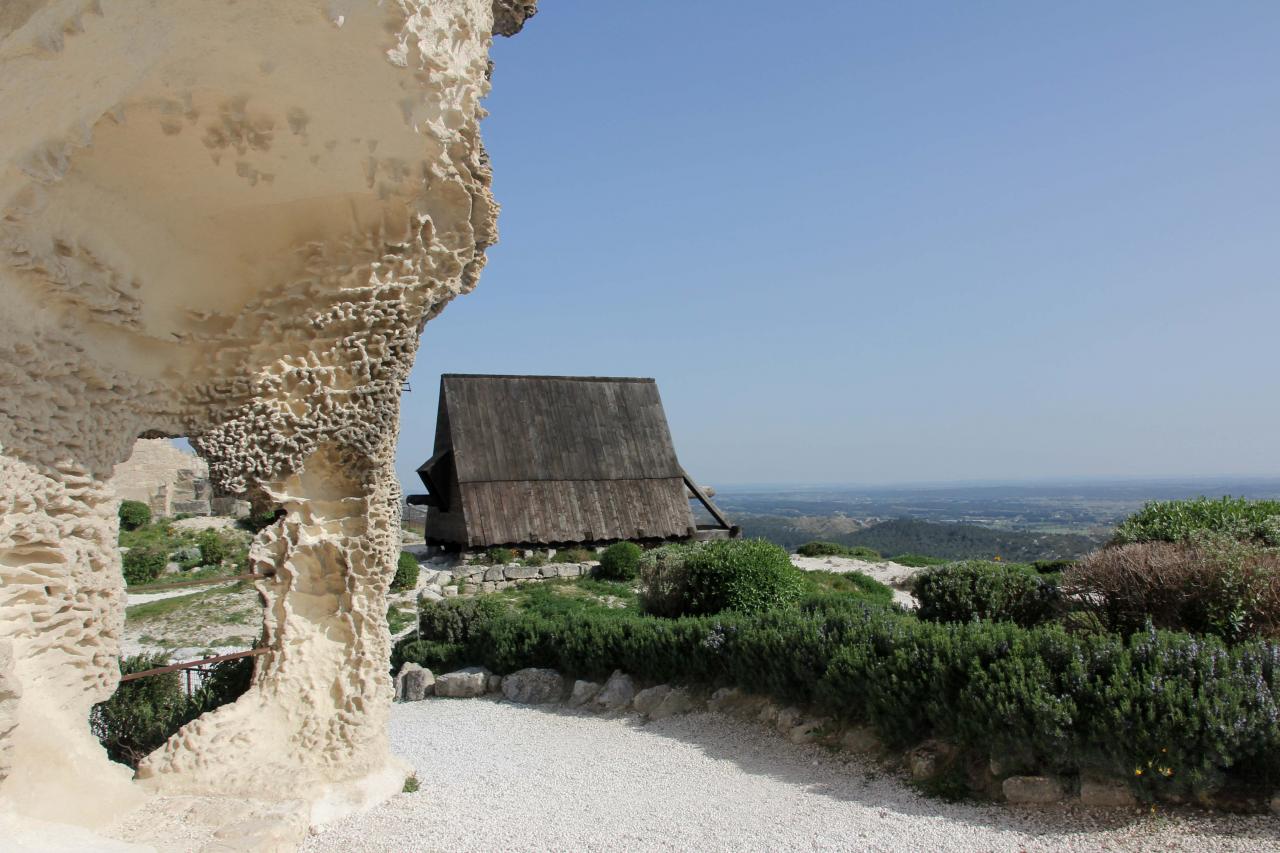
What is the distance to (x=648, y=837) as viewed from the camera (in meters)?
5.70

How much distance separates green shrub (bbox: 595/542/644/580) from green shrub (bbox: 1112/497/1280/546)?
34.4 feet

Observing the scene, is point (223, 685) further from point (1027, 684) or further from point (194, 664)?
point (1027, 684)

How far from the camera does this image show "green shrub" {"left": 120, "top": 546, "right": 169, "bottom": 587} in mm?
17984

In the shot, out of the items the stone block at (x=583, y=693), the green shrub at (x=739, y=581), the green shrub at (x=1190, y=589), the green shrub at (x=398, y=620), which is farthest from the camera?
the green shrub at (x=398, y=620)

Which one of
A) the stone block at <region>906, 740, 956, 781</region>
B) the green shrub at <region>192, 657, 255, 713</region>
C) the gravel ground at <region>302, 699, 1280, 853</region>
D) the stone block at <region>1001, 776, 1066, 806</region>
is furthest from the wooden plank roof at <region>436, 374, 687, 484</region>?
the stone block at <region>1001, 776, 1066, 806</region>

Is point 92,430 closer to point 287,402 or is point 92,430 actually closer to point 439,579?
point 287,402

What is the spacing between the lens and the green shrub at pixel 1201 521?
10.6 metres

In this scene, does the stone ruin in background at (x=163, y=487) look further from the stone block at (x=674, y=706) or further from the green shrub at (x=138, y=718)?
the green shrub at (x=138, y=718)

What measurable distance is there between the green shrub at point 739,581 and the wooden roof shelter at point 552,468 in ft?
31.1

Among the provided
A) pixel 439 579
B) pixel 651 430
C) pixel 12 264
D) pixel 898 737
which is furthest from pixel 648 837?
pixel 651 430

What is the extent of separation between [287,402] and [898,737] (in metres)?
5.30

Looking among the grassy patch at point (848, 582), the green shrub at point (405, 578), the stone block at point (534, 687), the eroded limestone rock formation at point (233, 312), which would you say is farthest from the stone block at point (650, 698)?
the green shrub at point (405, 578)

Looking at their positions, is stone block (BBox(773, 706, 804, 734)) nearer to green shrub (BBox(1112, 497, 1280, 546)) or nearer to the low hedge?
the low hedge

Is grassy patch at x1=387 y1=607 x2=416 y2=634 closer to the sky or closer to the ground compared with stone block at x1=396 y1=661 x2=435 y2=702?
closer to the sky
